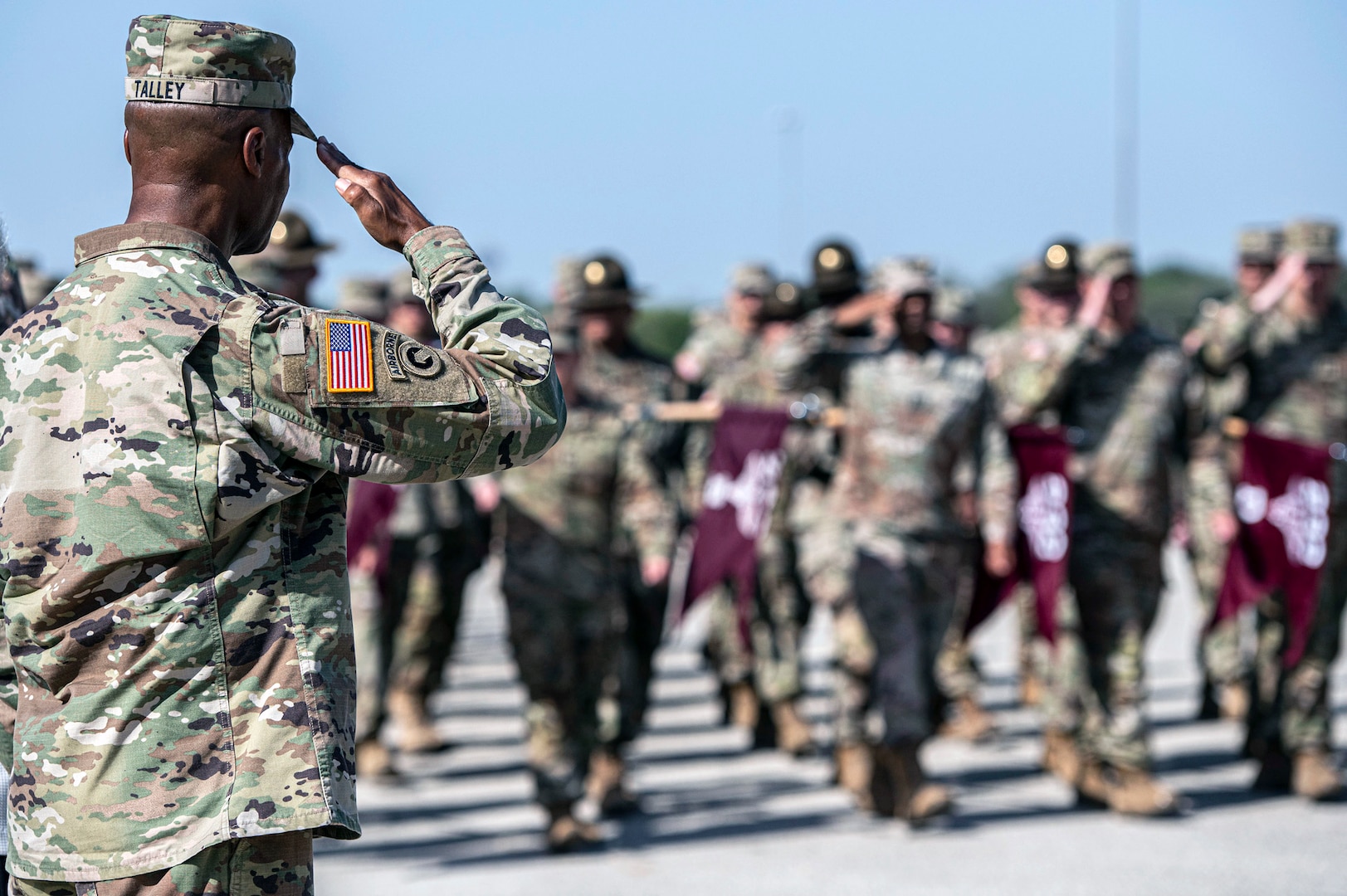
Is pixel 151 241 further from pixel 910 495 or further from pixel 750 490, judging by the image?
pixel 750 490

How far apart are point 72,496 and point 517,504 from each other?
4.53 metres

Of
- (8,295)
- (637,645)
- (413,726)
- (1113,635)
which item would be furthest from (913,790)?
(8,295)

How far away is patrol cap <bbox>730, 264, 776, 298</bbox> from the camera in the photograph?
423 inches

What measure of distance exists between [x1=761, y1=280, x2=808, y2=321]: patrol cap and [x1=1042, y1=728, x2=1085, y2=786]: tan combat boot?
108 inches

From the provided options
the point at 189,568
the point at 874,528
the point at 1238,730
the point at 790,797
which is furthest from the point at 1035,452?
the point at 189,568

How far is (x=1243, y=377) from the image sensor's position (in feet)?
25.9

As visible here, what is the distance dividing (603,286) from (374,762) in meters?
2.81

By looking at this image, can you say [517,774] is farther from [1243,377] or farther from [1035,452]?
[1243,377]

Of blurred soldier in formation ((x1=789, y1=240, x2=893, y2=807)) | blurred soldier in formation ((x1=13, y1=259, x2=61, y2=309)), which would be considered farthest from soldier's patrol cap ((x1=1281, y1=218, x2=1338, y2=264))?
blurred soldier in formation ((x1=13, y1=259, x2=61, y2=309))

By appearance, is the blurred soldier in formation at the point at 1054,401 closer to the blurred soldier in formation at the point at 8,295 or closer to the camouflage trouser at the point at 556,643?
the camouflage trouser at the point at 556,643

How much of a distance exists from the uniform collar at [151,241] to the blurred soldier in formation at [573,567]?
4.31m

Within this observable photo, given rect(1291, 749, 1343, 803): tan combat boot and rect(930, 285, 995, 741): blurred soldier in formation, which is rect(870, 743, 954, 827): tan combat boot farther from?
rect(1291, 749, 1343, 803): tan combat boot

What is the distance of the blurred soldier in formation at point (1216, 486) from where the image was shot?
787cm

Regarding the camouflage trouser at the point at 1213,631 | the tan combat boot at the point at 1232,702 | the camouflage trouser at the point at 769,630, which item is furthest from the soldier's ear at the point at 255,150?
the tan combat boot at the point at 1232,702
